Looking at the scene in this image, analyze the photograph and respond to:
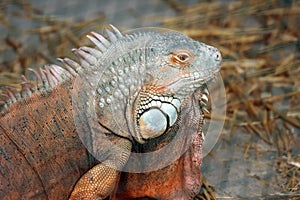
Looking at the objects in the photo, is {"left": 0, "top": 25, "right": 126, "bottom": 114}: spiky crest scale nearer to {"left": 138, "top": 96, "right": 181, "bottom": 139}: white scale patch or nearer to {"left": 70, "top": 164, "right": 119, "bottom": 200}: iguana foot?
{"left": 138, "top": 96, "right": 181, "bottom": 139}: white scale patch

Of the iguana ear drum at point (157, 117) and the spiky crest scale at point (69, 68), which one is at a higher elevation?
the spiky crest scale at point (69, 68)

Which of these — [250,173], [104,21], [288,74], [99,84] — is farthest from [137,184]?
[104,21]

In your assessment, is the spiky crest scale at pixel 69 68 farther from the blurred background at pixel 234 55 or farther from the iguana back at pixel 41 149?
the blurred background at pixel 234 55

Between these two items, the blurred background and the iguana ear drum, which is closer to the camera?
the iguana ear drum

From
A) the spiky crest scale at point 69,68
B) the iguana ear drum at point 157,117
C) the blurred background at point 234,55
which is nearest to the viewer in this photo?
the iguana ear drum at point 157,117

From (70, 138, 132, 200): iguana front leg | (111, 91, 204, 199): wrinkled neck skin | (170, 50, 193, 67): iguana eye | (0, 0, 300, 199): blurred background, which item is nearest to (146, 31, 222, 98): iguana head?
(170, 50, 193, 67): iguana eye

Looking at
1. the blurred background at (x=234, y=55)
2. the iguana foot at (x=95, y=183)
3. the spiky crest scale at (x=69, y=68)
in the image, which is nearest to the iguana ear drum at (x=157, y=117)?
the iguana foot at (x=95, y=183)

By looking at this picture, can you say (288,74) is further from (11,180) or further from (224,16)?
(11,180)
